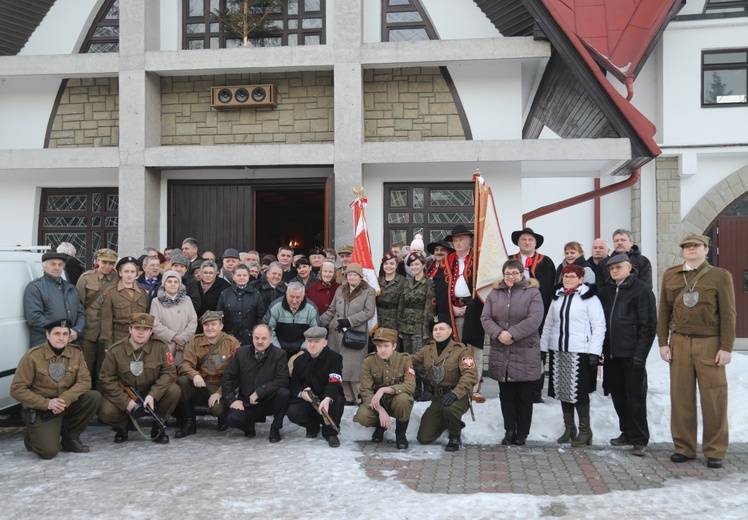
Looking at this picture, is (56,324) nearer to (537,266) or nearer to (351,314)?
(351,314)

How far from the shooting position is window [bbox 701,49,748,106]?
1446 centimetres

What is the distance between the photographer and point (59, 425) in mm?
6445

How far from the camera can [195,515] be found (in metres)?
4.85

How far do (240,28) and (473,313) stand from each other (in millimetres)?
6641

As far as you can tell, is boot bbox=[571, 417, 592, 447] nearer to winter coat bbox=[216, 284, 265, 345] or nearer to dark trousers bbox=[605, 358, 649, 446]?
dark trousers bbox=[605, 358, 649, 446]

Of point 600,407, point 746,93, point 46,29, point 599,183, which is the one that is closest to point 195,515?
point 600,407

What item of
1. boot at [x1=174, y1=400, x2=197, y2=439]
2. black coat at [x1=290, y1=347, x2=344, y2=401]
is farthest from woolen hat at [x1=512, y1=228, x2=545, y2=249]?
boot at [x1=174, y1=400, x2=197, y2=439]

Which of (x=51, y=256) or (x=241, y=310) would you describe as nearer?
(x=51, y=256)

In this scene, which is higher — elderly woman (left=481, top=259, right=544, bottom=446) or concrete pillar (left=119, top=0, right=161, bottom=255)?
concrete pillar (left=119, top=0, right=161, bottom=255)

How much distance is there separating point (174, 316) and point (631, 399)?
495 centimetres

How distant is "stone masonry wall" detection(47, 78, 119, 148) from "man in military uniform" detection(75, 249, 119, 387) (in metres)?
4.35

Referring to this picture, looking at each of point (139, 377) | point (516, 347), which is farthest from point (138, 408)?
point (516, 347)

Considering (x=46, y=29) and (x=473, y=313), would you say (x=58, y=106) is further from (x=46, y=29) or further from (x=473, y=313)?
(x=473, y=313)

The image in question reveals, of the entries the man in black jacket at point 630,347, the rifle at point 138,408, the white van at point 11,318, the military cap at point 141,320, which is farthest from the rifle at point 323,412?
the white van at point 11,318
